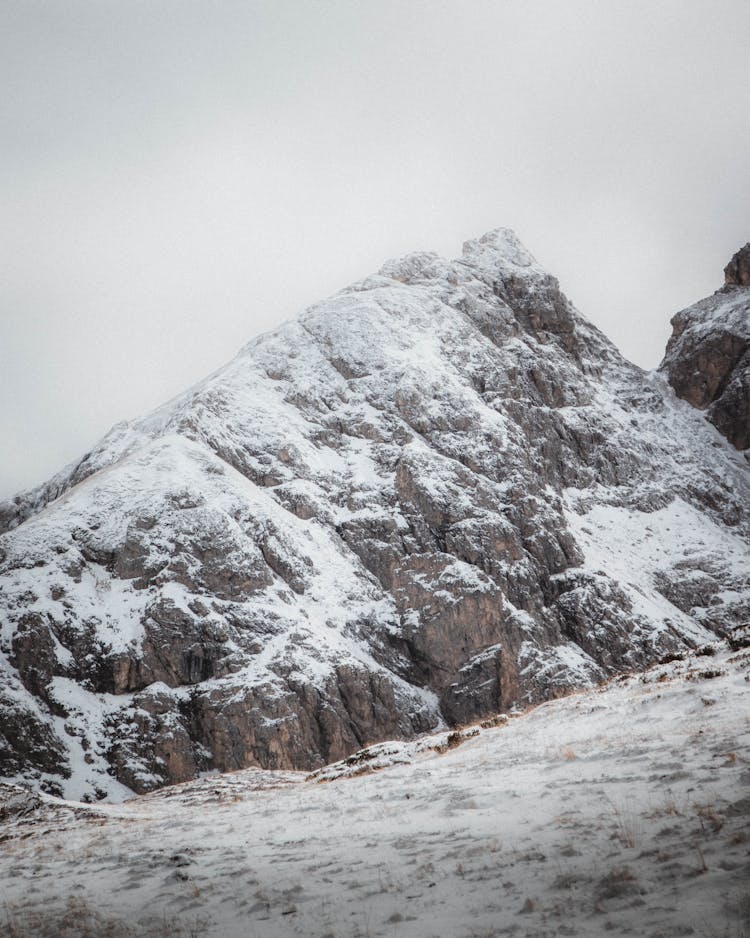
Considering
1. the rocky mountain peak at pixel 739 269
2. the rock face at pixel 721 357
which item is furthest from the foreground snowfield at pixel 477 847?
the rocky mountain peak at pixel 739 269

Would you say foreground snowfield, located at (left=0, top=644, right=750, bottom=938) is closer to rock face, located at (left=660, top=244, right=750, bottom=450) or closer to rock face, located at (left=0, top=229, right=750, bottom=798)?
rock face, located at (left=0, top=229, right=750, bottom=798)

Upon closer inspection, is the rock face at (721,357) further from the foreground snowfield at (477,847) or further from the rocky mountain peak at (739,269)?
the foreground snowfield at (477,847)

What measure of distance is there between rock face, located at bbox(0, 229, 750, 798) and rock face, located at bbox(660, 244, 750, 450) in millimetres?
8081

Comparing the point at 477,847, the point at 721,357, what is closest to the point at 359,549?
the point at 477,847

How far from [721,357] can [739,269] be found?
25.0 m

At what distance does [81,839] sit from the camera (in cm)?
1488

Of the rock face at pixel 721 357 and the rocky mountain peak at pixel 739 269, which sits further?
the rocky mountain peak at pixel 739 269

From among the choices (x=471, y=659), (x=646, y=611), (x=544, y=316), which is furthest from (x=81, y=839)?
(x=544, y=316)

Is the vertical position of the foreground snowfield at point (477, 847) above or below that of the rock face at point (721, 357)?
below

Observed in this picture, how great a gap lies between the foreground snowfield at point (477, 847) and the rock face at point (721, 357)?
4797 inches

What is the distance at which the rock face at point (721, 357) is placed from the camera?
123 m

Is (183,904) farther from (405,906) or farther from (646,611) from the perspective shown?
(646,611)

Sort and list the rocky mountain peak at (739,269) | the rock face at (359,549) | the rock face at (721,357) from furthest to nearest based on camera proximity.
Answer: the rocky mountain peak at (739,269) < the rock face at (721,357) < the rock face at (359,549)

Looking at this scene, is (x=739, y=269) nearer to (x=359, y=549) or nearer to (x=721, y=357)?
(x=721, y=357)
